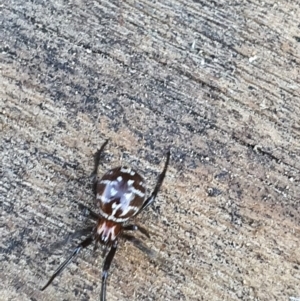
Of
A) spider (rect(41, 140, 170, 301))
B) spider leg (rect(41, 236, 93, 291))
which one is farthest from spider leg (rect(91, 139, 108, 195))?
spider leg (rect(41, 236, 93, 291))

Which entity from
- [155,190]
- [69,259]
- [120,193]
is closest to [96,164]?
[120,193]

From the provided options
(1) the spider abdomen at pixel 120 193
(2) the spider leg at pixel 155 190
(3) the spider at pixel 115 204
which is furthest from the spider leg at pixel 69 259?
(2) the spider leg at pixel 155 190

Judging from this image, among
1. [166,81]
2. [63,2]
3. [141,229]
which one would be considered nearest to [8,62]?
[63,2]

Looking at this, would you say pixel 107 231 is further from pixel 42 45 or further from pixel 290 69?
pixel 290 69

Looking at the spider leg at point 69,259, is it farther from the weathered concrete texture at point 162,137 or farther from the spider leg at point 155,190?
the spider leg at point 155,190

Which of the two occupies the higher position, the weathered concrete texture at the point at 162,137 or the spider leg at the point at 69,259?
the weathered concrete texture at the point at 162,137

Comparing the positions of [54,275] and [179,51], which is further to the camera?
[179,51]

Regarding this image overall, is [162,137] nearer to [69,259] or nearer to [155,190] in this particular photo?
[155,190]
